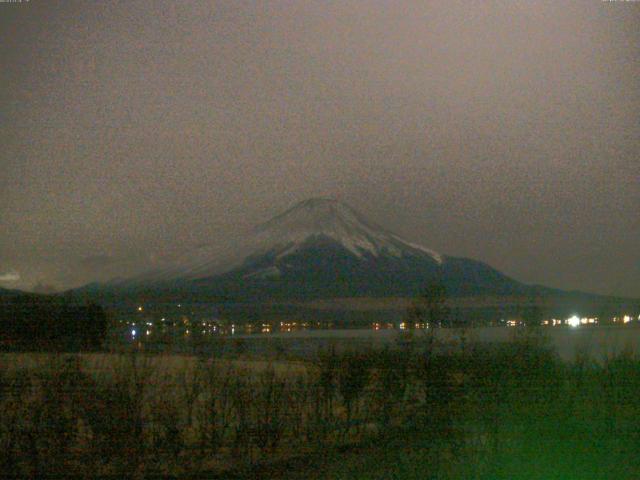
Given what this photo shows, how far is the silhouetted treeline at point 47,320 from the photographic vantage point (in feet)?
75.5

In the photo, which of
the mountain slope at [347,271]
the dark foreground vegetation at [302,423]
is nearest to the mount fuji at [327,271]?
the mountain slope at [347,271]

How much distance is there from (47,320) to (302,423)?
47.8 feet

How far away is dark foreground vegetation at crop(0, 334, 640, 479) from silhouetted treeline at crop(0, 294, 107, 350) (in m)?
A: 11.7

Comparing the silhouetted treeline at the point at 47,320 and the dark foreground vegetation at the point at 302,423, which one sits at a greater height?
the silhouetted treeline at the point at 47,320

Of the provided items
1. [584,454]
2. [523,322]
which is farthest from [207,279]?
[584,454]

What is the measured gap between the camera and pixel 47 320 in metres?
24.0

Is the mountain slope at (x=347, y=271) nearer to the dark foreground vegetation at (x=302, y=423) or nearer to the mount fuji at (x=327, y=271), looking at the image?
the mount fuji at (x=327, y=271)

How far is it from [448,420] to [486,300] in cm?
1336

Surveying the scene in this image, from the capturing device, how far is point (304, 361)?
531 inches

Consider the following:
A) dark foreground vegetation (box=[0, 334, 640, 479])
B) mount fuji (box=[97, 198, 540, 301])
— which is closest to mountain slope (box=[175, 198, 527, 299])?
mount fuji (box=[97, 198, 540, 301])

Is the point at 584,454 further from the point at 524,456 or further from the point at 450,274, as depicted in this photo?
the point at 450,274

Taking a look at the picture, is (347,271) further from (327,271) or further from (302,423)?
(302,423)

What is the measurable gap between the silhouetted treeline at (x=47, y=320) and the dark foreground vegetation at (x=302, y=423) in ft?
38.5

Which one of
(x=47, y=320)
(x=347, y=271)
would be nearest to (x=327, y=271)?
(x=347, y=271)
